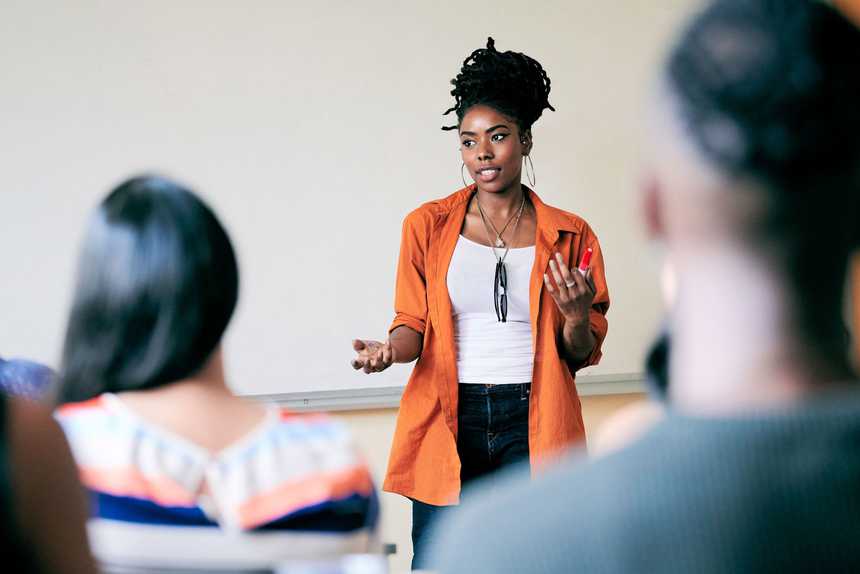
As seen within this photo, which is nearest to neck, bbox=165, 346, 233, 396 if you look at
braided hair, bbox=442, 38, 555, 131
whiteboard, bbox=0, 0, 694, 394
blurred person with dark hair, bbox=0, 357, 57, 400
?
blurred person with dark hair, bbox=0, 357, 57, 400

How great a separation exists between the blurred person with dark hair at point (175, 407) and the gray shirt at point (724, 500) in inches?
24.0

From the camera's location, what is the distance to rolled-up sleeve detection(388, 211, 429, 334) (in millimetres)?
2760

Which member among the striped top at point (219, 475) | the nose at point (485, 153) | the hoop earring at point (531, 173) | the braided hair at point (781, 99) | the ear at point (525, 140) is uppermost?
the hoop earring at point (531, 173)

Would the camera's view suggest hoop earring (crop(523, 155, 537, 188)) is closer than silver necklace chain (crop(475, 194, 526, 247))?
No

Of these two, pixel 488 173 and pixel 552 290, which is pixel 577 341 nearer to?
pixel 552 290

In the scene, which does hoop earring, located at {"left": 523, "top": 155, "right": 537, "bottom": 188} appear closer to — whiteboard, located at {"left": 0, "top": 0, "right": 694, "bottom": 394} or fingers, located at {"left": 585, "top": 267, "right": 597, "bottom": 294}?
whiteboard, located at {"left": 0, "top": 0, "right": 694, "bottom": 394}

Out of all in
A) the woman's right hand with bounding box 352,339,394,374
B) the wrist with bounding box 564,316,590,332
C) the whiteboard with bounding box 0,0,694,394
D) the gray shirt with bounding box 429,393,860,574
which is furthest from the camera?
the whiteboard with bounding box 0,0,694,394

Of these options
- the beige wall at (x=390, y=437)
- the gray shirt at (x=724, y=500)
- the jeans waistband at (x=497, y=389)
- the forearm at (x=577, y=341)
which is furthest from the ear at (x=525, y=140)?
the gray shirt at (x=724, y=500)

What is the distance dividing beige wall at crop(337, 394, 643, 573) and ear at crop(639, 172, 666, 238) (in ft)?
9.67

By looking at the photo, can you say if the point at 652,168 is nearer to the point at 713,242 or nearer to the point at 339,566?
the point at 713,242

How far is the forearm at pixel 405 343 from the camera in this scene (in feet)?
8.91

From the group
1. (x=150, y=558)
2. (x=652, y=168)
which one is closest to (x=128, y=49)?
(x=150, y=558)

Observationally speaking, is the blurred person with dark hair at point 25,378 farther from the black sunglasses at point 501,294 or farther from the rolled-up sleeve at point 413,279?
the black sunglasses at point 501,294

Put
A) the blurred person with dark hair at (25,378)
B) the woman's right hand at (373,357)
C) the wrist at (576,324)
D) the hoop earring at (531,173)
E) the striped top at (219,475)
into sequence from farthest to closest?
the hoop earring at (531,173), the wrist at (576,324), the woman's right hand at (373,357), the blurred person with dark hair at (25,378), the striped top at (219,475)
